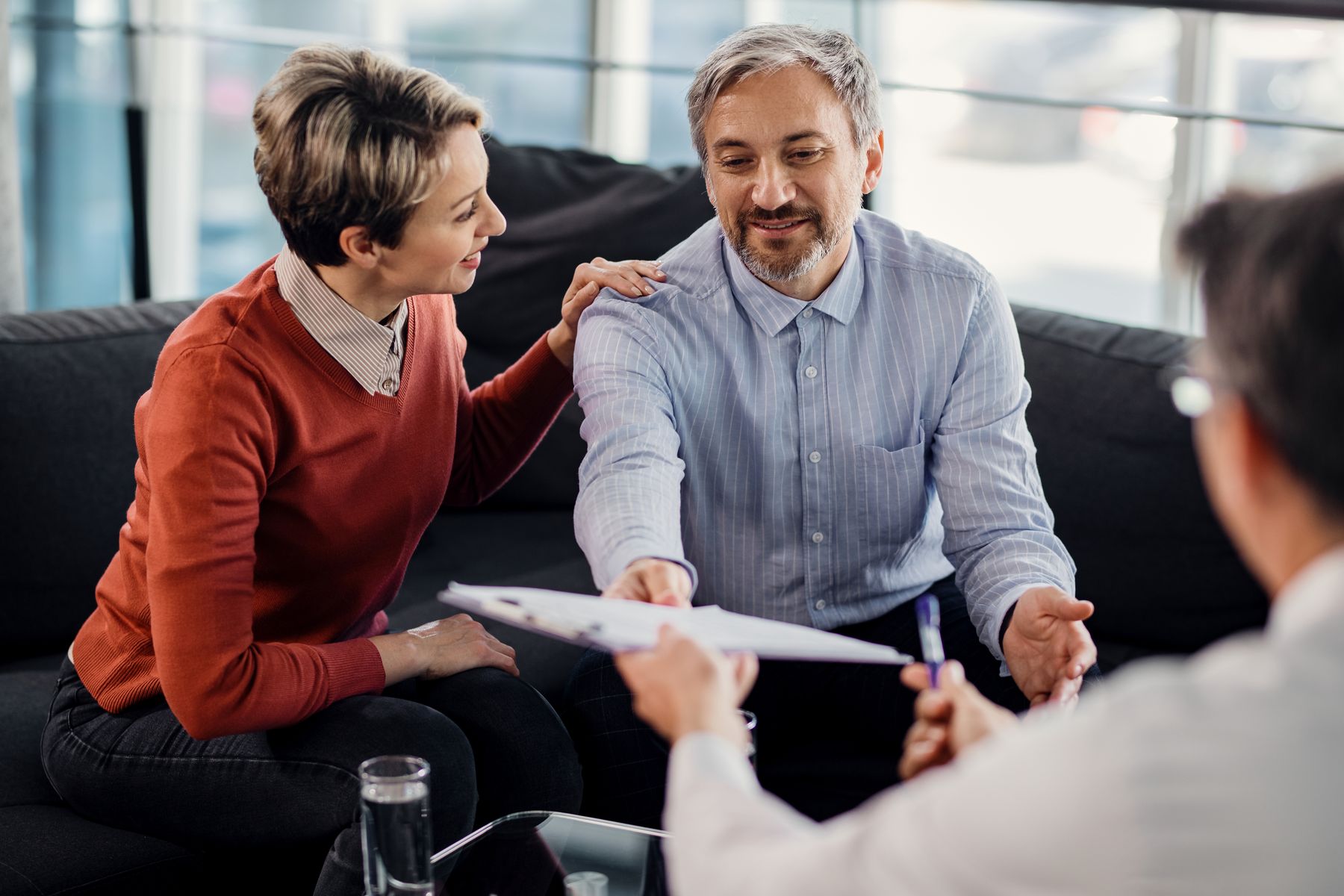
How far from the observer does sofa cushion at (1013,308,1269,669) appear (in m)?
1.83

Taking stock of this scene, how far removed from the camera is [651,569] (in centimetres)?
121

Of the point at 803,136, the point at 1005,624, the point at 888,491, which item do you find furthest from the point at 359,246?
the point at 1005,624

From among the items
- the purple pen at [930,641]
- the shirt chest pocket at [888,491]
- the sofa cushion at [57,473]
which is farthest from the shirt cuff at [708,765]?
the sofa cushion at [57,473]

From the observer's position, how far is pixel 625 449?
4.60ft

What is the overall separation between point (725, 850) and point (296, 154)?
82 centimetres

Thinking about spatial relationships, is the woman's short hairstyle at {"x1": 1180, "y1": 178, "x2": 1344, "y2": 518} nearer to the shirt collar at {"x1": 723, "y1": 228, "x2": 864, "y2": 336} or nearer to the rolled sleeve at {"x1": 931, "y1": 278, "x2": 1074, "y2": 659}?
the rolled sleeve at {"x1": 931, "y1": 278, "x2": 1074, "y2": 659}

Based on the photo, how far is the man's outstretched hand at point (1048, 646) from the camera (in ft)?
4.33

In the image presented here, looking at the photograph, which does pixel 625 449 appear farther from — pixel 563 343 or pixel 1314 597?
pixel 1314 597

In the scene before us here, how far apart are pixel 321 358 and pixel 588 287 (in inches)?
14.5

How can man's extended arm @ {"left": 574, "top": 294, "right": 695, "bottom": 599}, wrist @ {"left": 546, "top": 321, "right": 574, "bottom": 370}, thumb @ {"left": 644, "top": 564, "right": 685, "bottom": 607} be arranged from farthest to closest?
wrist @ {"left": 546, "top": 321, "right": 574, "bottom": 370}, man's extended arm @ {"left": 574, "top": 294, "right": 695, "bottom": 599}, thumb @ {"left": 644, "top": 564, "right": 685, "bottom": 607}

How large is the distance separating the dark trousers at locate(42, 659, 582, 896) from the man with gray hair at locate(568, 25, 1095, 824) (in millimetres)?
239

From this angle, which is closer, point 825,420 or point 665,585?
point 665,585

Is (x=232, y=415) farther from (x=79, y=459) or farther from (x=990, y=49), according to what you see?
(x=990, y=49)

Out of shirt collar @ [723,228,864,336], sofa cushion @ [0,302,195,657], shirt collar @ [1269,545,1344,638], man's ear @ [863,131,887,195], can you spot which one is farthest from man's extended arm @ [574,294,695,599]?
sofa cushion @ [0,302,195,657]
